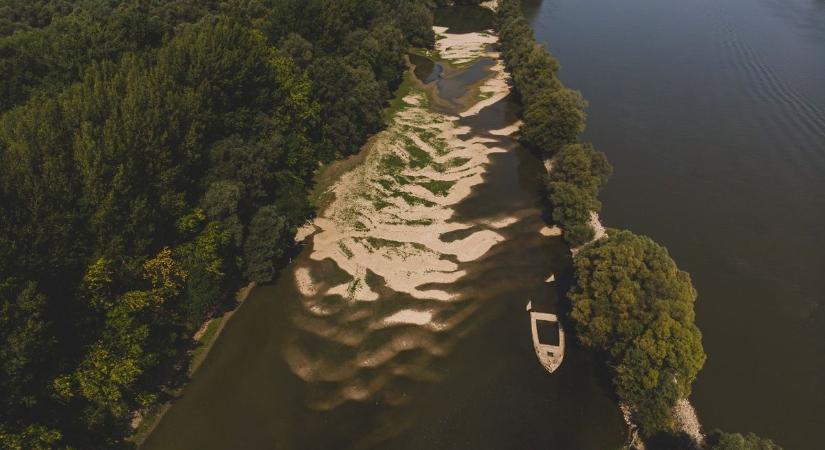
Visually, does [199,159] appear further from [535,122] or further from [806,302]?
[806,302]

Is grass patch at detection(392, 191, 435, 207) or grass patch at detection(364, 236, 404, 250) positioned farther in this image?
grass patch at detection(392, 191, 435, 207)

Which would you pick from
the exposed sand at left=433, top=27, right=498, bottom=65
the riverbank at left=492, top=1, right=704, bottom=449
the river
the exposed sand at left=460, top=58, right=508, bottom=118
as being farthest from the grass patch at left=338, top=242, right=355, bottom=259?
the exposed sand at left=433, top=27, right=498, bottom=65

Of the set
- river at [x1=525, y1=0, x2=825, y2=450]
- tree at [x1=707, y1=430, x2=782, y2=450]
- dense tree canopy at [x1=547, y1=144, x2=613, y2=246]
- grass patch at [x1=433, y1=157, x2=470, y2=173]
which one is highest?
tree at [x1=707, y1=430, x2=782, y2=450]

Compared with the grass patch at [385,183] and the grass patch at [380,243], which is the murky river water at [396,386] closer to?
the grass patch at [380,243]

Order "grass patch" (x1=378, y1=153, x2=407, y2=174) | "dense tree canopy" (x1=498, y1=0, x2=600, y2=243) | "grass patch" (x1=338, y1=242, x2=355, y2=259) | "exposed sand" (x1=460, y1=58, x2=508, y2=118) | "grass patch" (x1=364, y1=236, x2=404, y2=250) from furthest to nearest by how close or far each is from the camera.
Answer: "exposed sand" (x1=460, y1=58, x2=508, y2=118)
"grass patch" (x1=378, y1=153, x2=407, y2=174)
"dense tree canopy" (x1=498, y1=0, x2=600, y2=243)
"grass patch" (x1=364, y1=236, x2=404, y2=250)
"grass patch" (x1=338, y1=242, x2=355, y2=259)

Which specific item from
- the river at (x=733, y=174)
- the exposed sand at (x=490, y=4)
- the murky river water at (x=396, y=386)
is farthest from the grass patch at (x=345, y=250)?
the exposed sand at (x=490, y=4)

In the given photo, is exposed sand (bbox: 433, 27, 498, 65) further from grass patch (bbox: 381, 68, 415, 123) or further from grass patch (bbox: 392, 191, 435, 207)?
grass patch (bbox: 392, 191, 435, 207)

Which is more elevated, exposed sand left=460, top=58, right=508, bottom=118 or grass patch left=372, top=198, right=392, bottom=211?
grass patch left=372, top=198, right=392, bottom=211
